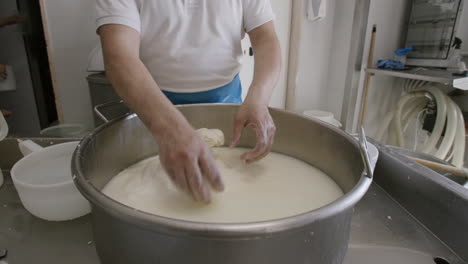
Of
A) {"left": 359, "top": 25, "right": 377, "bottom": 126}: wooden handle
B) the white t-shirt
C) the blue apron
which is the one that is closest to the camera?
the white t-shirt

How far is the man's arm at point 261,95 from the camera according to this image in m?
0.61

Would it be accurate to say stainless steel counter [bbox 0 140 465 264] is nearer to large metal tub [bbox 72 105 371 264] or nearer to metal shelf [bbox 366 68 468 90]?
large metal tub [bbox 72 105 371 264]

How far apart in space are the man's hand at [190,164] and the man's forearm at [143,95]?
0.03 metres

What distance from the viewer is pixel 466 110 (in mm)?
2021

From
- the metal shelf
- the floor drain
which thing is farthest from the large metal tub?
A: the metal shelf

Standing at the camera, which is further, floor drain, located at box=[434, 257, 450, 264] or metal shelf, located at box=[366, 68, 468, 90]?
metal shelf, located at box=[366, 68, 468, 90]

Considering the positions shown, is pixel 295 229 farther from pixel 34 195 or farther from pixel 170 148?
pixel 34 195

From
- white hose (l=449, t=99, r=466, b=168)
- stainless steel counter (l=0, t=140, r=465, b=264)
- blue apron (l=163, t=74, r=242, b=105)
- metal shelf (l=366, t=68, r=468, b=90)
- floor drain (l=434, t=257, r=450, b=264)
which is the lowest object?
white hose (l=449, t=99, r=466, b=168)

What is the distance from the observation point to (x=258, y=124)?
0.60 meters

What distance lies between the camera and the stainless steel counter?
0.48 meters

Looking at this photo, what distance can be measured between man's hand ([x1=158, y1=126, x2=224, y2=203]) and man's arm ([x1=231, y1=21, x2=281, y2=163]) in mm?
230

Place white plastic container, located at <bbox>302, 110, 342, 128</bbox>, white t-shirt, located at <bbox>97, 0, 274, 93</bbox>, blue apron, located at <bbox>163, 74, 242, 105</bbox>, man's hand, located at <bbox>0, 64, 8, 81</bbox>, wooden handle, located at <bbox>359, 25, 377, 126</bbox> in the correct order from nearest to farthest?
white t-shirt, located at <bbox>97, 0, 274, 93</bbox> → blue apron, located at <bbox>163, 74, 242, 105</bbox> → man's hand, located at <bbox>0, 64, 8, 81</bbox> → wooden handle, located at <bbox>359, 25, 377, 126</bbox> → white plastic container, located at <bbox>302, 110, 342, 128</bbox>

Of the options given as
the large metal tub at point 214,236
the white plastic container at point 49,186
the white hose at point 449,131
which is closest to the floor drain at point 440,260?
the large metal tub at point 214,236

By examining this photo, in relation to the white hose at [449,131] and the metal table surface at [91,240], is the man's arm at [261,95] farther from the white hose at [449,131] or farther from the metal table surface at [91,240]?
the white hose at [449,131]
